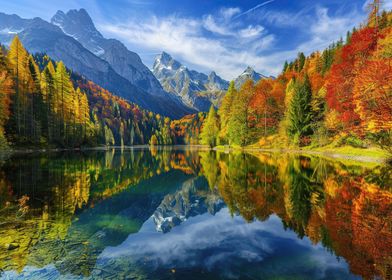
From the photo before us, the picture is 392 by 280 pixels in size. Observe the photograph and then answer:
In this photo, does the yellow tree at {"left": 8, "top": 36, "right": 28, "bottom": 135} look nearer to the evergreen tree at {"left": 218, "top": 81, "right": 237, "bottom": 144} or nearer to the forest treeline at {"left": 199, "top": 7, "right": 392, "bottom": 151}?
the forest treeline at {"left": 199, "top": 7, "right": 392, "bottom": 151}

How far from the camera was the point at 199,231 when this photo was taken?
1293 cm

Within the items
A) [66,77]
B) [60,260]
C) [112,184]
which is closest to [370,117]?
[112,184]

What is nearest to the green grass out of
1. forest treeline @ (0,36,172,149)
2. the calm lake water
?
the calm lake water

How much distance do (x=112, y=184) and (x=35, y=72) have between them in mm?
58935

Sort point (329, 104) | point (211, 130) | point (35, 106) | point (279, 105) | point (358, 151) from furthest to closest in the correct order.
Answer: point (211, 130) → point (279, 105) → point (35, 106) → point (329, 104) → point (358, 151)

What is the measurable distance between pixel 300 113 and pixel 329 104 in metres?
11.9

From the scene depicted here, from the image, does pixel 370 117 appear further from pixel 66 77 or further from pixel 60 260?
pixel 66 77

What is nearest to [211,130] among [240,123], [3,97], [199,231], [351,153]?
[240,123]

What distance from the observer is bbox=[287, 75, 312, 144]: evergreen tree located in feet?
214

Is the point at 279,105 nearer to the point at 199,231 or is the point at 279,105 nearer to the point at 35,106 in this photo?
the point at 35,106

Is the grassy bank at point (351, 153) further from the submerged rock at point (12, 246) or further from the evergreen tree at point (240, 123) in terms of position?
the submerged rock at point (12, 246)

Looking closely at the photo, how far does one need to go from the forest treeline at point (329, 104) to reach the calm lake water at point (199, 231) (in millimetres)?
16372

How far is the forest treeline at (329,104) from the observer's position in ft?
109

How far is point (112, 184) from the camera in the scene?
24.2 m
